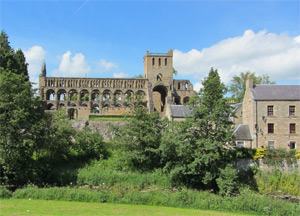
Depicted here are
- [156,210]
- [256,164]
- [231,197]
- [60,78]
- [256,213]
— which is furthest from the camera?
[60,78]

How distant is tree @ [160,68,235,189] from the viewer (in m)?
21.6

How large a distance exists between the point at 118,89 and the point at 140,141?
27.3m

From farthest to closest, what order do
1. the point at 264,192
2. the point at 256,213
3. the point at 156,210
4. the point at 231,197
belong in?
the point at 264,192 → the point at 231,197 → the point at 256,213 → the point at 156,210

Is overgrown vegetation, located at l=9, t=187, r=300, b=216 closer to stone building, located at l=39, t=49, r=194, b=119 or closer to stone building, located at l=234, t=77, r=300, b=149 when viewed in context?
stone building, located at l=234, t=77, r=300, b=149

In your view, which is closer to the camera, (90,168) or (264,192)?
(264,192)

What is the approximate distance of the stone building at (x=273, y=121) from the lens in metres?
30.0

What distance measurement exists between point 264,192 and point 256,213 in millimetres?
5667

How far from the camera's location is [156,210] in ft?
54.9

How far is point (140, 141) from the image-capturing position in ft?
82.1

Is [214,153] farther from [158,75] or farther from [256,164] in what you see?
[158,75]

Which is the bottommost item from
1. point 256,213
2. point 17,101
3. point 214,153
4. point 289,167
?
point 256,213

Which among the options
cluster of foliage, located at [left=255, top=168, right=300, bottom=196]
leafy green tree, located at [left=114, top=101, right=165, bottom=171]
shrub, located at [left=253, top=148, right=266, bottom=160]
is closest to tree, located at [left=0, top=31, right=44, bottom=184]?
leafy green tree, located at [left=114, top=101, right=165, bottom=171]

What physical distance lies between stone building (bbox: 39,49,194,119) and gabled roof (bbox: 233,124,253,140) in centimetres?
1574

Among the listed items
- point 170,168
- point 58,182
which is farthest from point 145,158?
point 58,182
